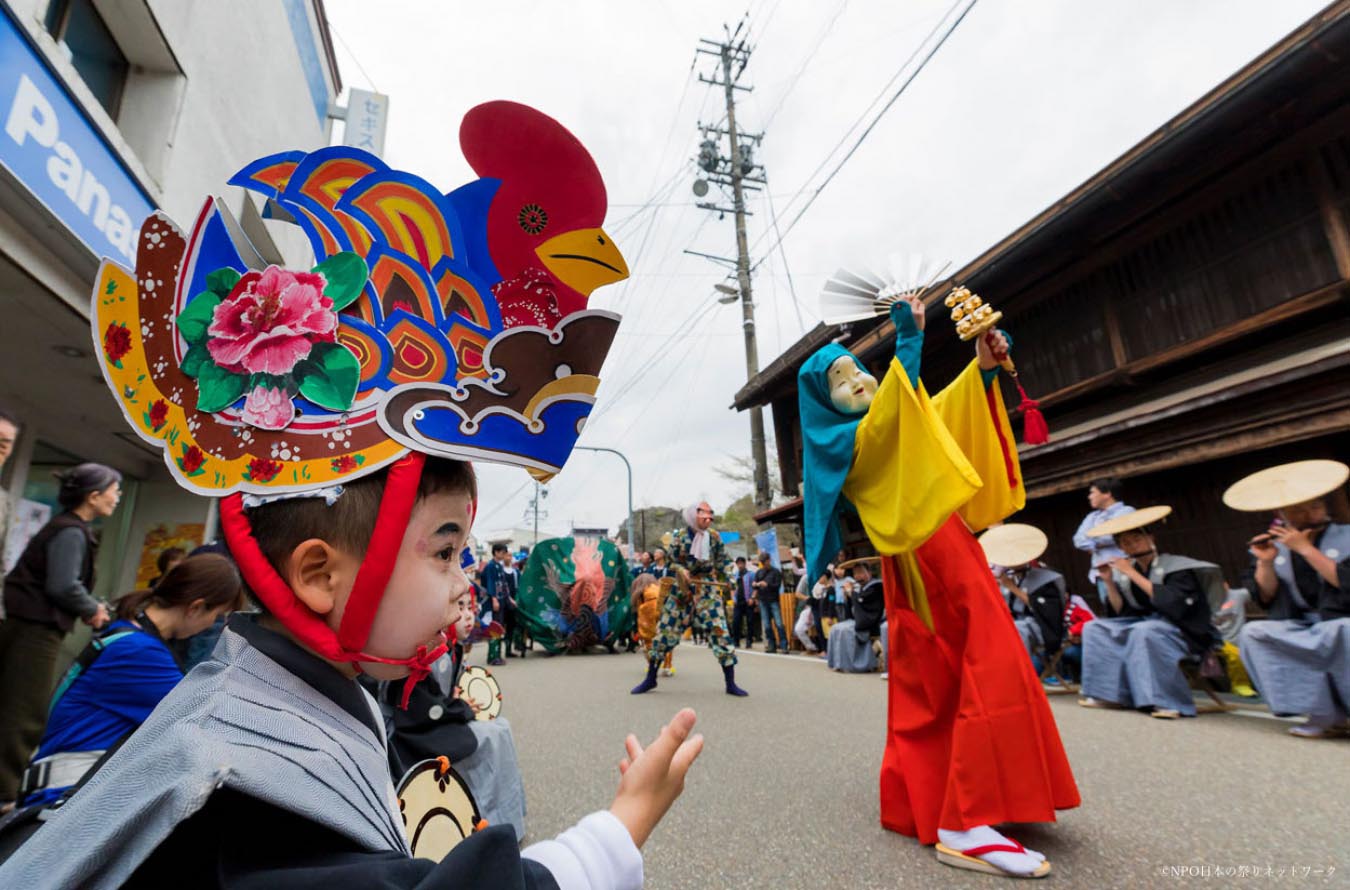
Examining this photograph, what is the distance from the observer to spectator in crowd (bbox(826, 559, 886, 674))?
740 cm

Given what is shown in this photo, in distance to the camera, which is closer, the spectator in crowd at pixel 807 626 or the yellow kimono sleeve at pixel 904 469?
the yellow kimono sleeve at pixel 904 469

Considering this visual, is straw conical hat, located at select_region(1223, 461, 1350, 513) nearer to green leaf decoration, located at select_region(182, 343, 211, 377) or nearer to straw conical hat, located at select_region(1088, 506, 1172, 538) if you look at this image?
straw conical hat, located at select_region(1088, 506, 1172, 538)

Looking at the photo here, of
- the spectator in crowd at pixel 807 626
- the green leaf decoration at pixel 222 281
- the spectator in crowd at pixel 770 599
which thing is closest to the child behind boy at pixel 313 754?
the green leaf decoration at pixel 222 281

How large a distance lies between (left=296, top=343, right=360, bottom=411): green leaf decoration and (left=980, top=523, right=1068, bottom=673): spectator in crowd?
6107mm

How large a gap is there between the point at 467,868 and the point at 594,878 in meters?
0.17

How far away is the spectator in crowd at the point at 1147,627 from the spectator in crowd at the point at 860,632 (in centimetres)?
222

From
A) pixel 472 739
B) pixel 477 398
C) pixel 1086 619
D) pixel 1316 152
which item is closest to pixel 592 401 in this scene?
pixel 477 398

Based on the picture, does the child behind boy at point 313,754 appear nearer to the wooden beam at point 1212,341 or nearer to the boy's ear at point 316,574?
the boy's ear at point 316,574

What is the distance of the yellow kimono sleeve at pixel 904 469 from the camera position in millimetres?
2414

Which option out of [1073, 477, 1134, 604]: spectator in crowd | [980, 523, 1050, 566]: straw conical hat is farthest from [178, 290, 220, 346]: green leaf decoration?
[1073, 477, 1134, 604]: spectator in crowd

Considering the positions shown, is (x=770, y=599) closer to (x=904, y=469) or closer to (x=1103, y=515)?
(x=1103, y=515)

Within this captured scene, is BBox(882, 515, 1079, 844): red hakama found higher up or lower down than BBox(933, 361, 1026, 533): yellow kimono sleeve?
lower down

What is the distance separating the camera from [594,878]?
2.51 feet

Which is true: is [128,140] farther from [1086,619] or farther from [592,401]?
[1086,619]
